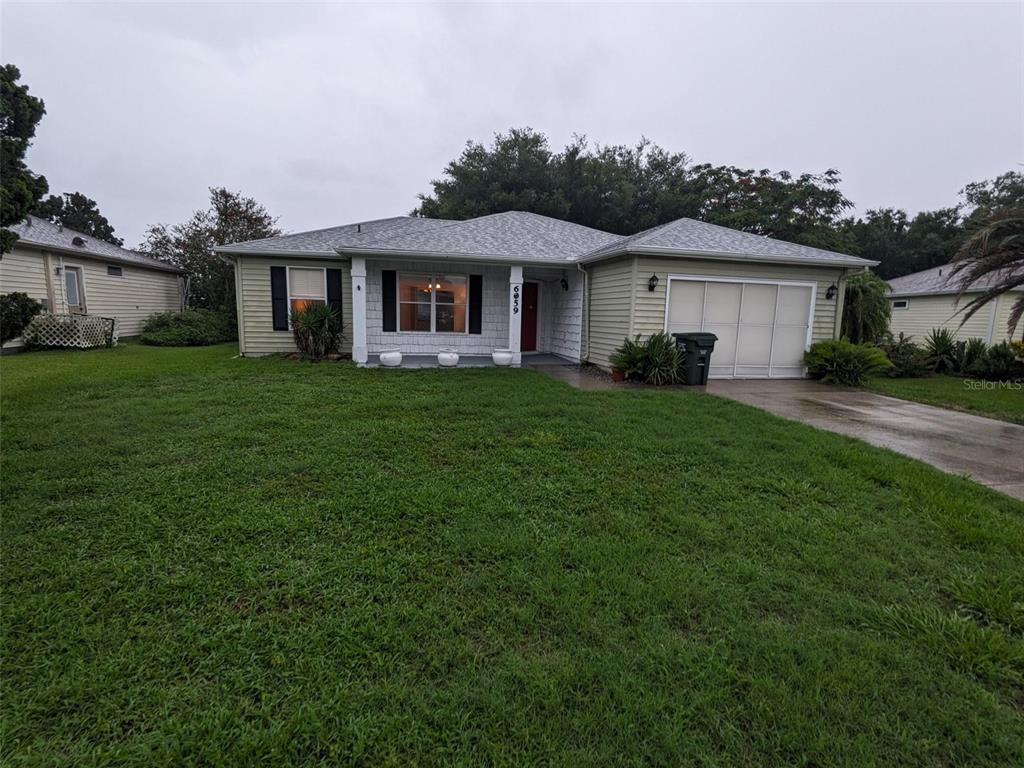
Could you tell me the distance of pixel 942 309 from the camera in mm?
16406

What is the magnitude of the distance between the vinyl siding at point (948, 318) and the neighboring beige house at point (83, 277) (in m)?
24.6

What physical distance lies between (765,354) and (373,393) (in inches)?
317

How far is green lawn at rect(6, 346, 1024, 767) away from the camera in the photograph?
5.34ft

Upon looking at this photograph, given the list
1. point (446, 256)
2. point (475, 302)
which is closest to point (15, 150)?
point (446, 256)

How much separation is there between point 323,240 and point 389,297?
2.38 meters

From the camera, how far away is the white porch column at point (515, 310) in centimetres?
1017

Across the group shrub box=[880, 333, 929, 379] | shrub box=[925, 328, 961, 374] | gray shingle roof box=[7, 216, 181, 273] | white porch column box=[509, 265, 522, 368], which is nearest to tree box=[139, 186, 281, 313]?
gray shingle roof box=[7, 216, 181, 273]

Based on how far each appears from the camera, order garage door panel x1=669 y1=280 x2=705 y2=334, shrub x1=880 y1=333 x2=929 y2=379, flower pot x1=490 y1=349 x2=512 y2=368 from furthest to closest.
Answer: shrub x1=880 y1=333 x2=929 y2=379, flower pot x1=490 y1=349 x2=512 y2=368, garage door panel x1=669 y1=280 x2=705 y2=334

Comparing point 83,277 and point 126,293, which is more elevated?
point 83,277

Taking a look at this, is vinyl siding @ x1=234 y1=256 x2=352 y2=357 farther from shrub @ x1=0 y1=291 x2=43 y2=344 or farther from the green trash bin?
the green trash bin

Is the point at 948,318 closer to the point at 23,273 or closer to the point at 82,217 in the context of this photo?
the point at 23,273

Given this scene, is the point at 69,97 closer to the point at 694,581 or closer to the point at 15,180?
the point at 15,180

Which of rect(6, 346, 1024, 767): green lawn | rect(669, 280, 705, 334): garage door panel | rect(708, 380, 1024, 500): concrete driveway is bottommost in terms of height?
rect(6, 346, 1024, 767): green lawn

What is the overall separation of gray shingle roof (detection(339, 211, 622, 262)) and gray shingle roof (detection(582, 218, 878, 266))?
54.9 inches
